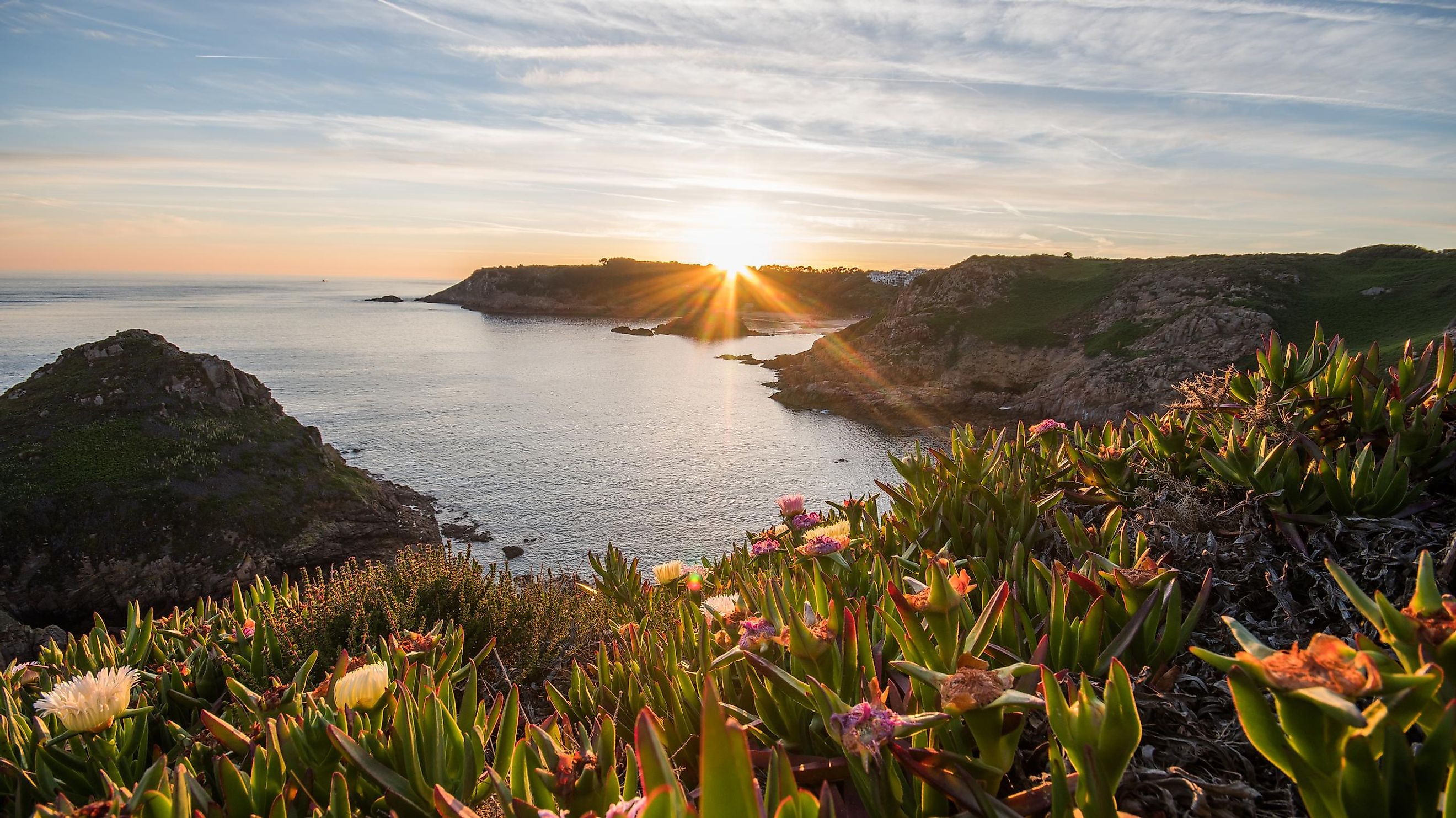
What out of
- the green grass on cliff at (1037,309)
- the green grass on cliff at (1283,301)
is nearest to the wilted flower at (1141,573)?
the green grass on cliff at (1283,301)

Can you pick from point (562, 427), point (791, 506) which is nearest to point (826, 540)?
point (791, 506)

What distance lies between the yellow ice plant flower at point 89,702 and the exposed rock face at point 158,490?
696 inches

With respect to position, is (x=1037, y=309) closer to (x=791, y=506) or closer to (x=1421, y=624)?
(x=791, y=506)

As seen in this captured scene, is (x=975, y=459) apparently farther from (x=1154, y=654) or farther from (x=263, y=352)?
(x=263, y=352)

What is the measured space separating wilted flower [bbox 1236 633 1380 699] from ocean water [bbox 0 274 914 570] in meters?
18.1

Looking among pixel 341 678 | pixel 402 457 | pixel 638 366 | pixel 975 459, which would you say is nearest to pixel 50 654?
pixel 341 678

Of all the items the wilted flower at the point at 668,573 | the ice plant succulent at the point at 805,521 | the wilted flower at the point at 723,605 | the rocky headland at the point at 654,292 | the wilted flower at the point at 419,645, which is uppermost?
the rocky headland at the point at 654,292

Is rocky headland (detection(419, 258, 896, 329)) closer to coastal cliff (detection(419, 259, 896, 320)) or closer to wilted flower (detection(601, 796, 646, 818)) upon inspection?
coastal cliff (detection(419, 259, 896, 320))

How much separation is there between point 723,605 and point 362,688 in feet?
4.01

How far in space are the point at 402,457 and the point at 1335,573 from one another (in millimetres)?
35725

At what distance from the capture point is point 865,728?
1.31 m

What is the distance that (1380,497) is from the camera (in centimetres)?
240

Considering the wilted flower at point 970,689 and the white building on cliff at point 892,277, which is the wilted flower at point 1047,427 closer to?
the wilted flower at point 970,689

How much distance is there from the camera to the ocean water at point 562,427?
25.3 meters
